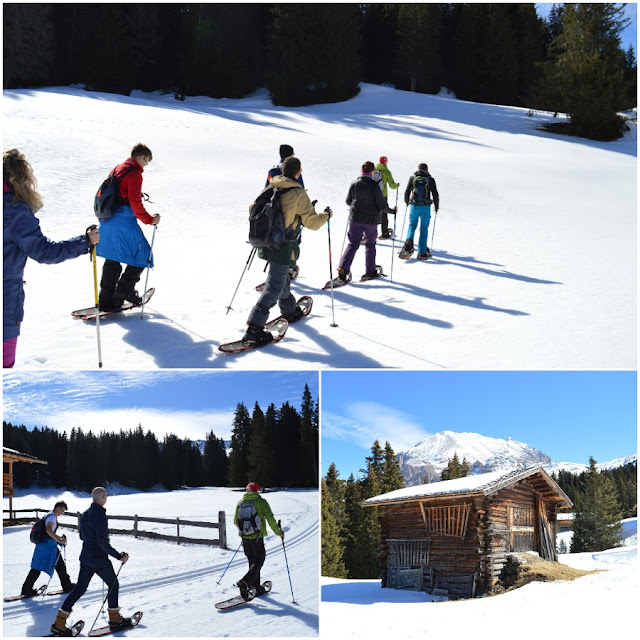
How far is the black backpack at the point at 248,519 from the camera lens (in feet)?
19.4

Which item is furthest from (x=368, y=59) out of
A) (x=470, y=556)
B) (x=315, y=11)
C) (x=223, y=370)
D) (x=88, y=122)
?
(x=223, y=370)

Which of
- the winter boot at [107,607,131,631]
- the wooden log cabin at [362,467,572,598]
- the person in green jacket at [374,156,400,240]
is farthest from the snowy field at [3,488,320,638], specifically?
→ the person in green jacket at [374,156,400,240]

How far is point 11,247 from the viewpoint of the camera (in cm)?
412

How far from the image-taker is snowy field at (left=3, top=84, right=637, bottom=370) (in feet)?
21.5

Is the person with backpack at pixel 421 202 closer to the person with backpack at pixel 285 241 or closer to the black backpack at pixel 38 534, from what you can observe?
the person with backpack at pixel 285 241

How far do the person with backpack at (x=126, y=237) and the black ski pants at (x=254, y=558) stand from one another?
3132 millimetres

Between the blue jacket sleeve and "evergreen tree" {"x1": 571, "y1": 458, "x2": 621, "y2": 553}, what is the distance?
30.5 meters

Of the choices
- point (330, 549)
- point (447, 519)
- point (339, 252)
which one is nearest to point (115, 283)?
point (339, 252)

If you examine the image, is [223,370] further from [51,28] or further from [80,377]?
[51,28]

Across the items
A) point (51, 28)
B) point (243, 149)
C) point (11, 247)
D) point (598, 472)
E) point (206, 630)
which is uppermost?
point (51, 28)

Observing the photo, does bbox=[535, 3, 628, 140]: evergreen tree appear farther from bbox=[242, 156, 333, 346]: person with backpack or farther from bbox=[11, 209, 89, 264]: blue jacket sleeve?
bbox=[11, 209, 89, 264]: blue jacket sleeve

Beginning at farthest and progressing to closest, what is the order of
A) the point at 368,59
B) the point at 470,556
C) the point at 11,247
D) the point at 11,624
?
the point at 368,59 → the point at 470,556 → the point at 11,624 → the point at 11,247

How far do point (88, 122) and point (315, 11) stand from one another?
22389 mm

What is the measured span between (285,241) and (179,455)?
329 cm
